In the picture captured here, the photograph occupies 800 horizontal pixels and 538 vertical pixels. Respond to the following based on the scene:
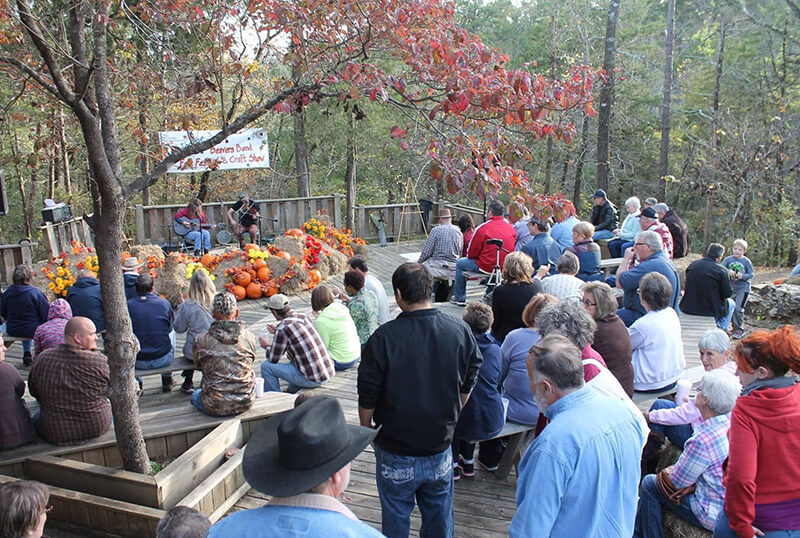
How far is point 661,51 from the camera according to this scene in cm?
2422

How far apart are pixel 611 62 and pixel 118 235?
13030 millimetres

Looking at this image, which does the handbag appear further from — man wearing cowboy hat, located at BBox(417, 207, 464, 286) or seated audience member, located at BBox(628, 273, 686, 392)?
man wearing cowboy hat, located at BBox(417, 207, 464, 286)

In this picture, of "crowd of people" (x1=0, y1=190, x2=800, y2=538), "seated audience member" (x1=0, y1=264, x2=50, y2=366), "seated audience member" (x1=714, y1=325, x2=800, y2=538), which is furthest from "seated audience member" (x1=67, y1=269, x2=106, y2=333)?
"seated audience member" (x1=714, y1=325, x2=800, y2=538)

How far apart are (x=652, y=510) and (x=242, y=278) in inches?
291

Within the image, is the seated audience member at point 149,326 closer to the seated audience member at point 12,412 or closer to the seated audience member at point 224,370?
the seated audience member at point 224,370

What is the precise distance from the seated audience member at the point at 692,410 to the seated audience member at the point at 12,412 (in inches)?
163

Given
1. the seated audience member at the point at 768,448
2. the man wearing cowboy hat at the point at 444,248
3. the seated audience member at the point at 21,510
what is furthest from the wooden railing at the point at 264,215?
the seated audience member at the point at 768,448

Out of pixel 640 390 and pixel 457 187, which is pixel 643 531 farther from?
pixel 457 187

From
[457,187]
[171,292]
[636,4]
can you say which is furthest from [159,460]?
[636,4]

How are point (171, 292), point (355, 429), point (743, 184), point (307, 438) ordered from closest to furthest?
point (307, 438) < point (355, 429) < point (171, 292) < point (743, 184)

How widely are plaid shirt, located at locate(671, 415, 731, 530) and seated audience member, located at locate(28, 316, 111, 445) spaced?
11.8 ft

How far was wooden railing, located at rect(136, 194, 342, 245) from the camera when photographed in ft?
43.0

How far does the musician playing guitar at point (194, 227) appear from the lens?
40.0ft

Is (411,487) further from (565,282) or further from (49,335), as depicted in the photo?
(49,335)
